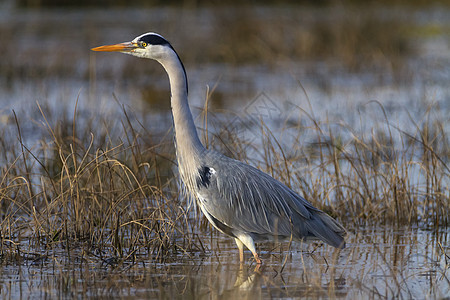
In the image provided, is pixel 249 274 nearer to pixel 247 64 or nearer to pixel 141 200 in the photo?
pixel 141 200

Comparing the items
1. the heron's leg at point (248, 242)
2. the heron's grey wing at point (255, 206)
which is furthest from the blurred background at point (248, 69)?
the heron's leg at point (248, 242)

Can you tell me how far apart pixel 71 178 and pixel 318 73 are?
10118 mm

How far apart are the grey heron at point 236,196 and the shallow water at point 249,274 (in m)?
0.23

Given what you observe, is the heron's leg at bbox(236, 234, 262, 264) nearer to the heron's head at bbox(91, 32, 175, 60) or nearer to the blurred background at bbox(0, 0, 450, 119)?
the heron's head at bbox(91, 32, 175, 60)

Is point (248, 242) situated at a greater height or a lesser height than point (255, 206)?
lesser

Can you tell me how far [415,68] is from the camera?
53.3ft

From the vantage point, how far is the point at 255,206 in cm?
607

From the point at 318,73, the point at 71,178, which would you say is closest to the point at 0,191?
the point at 71,178

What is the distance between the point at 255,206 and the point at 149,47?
148 centimetres

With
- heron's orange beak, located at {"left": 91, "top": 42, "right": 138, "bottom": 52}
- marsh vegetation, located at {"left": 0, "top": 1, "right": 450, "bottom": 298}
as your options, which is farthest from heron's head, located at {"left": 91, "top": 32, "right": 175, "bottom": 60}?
marsh vegetation, located at {"left": 0, "top": 1, "right": 450, "bottom": 298}

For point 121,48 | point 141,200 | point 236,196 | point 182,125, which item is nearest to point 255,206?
point 236,196

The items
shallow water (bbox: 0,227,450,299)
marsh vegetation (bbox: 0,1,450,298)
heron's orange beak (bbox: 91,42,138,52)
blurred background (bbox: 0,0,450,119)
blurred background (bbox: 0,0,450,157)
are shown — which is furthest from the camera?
blurred background (bbox: 0,0,450,119)

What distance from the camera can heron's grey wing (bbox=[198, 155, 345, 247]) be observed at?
5.95 meters

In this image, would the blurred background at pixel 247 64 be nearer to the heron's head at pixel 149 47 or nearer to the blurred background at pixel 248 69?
the blurred background at pixel 248 69
